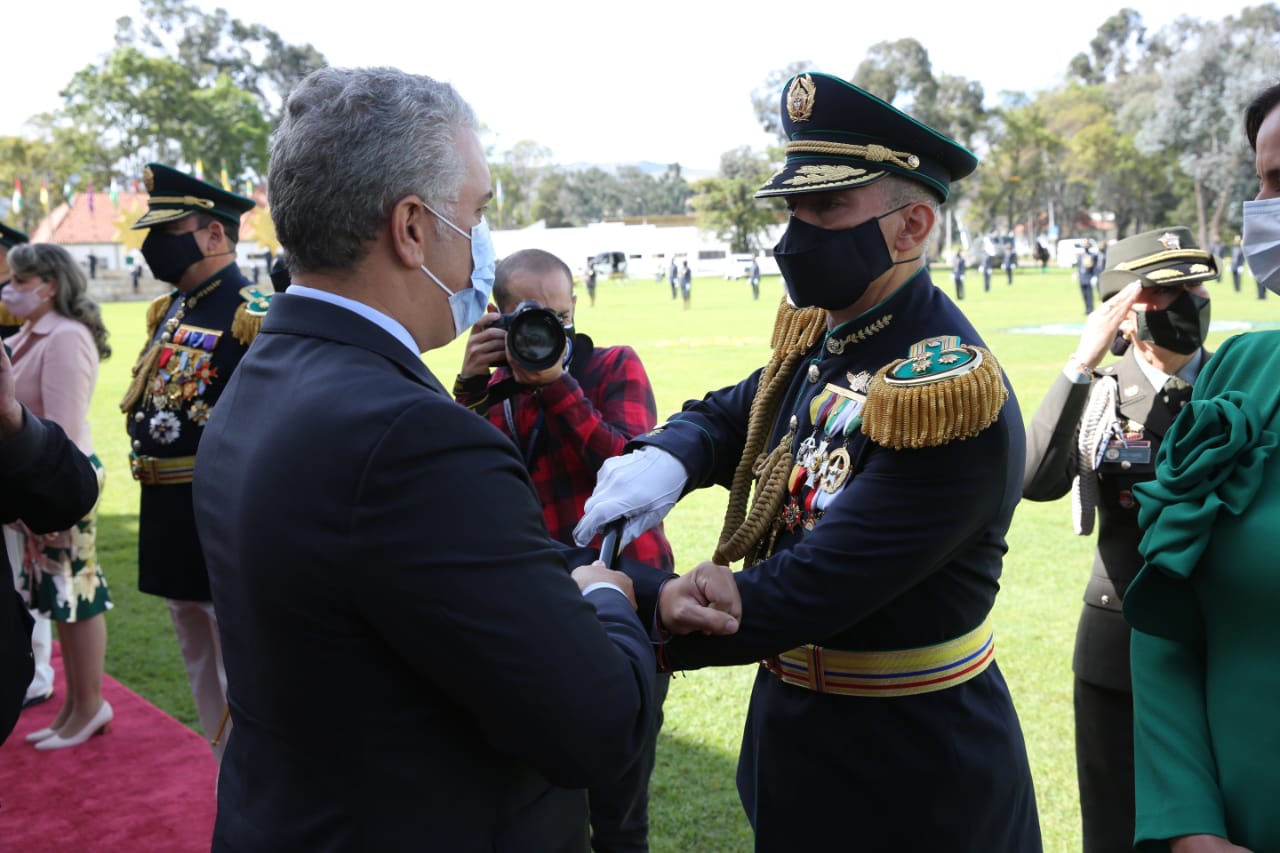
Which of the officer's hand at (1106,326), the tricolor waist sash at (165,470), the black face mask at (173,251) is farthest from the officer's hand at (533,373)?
the black face mask at (173,251)

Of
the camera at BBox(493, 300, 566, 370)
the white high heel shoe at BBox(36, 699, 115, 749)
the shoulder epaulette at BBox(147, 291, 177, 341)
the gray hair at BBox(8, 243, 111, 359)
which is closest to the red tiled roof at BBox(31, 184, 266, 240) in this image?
the gray hair at BBox(8, 243, 111, 359)

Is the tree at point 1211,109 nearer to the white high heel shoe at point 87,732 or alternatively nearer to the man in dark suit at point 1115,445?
the man in dark suit at point 1115,445

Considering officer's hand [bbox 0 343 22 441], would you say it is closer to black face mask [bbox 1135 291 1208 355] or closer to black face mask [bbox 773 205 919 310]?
black face mask [bbox 773 205 919 310]

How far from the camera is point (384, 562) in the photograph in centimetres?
145

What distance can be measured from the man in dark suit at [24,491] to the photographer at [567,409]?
3.70ft

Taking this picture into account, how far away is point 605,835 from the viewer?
367 cm

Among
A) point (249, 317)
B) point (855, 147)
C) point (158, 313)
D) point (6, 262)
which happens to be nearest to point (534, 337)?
point (855, 147)

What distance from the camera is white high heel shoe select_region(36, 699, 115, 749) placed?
5.06 metres

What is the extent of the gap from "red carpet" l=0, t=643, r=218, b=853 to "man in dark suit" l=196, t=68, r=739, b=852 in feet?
9.32

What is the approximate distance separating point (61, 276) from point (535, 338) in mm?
3365

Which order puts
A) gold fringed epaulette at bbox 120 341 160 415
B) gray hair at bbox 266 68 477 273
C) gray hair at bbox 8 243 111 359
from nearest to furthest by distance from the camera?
gray hair at bbox 266 68 477 273 < gold fringed epaulette at bbox 120 341 160 415 < gray hair at bbox 8 243 111 359

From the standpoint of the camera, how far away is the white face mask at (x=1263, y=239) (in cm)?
183

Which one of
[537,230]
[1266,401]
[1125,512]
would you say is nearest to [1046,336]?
[1125,512]

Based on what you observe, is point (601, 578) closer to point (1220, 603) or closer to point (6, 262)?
point (1220, 603)
